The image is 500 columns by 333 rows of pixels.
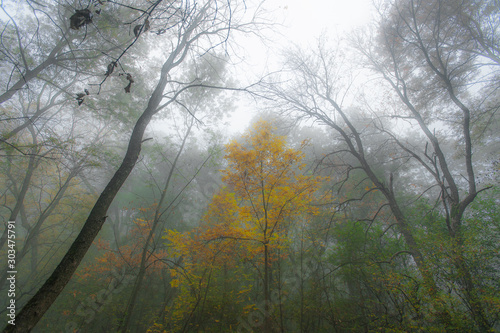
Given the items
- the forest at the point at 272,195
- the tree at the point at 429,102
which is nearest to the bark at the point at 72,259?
the forest at the point at 272,195

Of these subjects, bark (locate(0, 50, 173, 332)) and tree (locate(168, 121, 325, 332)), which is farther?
tree (locate(168, 121, 325, 332))

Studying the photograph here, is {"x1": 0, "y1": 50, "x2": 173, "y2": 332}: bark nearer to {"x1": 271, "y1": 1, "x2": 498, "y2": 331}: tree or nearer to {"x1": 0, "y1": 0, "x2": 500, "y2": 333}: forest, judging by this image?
{"x1": 0, "y1": 0, "x2": 500, "y2": 333}: forest

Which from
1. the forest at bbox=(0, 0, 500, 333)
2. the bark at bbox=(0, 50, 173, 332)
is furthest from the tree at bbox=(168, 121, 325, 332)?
the bark at bbox=(0, 50, 173, 332)

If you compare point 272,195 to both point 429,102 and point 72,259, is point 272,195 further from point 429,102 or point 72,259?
point 429,102

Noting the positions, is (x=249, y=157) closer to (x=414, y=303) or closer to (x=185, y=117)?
(x=414, y=303)

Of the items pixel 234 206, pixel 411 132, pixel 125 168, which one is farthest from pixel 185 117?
pixel 411 132

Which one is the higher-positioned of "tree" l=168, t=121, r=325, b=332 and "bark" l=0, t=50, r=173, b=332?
"tree" l=168, t=121, r=325, b=332

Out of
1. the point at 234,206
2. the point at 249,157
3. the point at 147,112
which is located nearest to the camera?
the point at 147,112

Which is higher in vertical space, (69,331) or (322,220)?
(322,220)

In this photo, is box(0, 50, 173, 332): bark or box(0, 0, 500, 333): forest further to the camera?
box(0, 0, 500, 333): forest

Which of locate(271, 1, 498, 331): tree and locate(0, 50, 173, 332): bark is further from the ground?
locate(271, 1, 498, 331): tree

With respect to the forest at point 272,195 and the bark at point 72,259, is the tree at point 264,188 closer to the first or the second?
the forest at point 272,195

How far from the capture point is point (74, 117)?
8617mm

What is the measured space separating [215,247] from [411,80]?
33.4 ft
